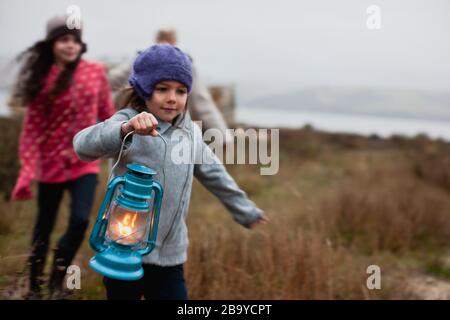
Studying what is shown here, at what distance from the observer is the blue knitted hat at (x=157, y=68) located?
7.22 feet

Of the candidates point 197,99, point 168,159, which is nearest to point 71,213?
point 197,99

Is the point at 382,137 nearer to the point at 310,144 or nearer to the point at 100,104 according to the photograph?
the point at 310,144

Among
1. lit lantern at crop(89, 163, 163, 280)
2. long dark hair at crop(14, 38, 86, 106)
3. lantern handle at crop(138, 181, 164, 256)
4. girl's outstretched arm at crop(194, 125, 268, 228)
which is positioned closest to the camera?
lit lantern at crop(89, 163, 163, 280)

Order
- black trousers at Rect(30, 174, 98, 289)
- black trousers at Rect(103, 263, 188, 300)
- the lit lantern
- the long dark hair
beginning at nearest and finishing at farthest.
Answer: the lit lantern, black trousers at Rect(103, 263, 188, 300), black trousers at Rect(30, 174, 98, 289), the long dark hair

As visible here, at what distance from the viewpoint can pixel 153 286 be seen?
240 centimetres

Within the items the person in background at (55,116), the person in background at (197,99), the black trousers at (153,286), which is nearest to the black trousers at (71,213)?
the person in background at (55,116)

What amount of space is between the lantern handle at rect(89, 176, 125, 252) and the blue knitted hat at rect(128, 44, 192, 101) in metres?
0.40

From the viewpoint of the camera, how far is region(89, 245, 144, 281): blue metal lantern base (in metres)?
2.00

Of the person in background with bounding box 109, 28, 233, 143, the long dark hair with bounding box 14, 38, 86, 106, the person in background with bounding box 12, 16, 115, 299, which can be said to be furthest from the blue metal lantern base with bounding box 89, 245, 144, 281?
the person in background with bounding box 109, 28, 233, 143

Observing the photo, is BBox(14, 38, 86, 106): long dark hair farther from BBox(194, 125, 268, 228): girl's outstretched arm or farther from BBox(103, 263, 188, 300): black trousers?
BBox(103, 263, 188, 300): black trousers

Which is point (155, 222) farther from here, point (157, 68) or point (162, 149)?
point (157, 68)
